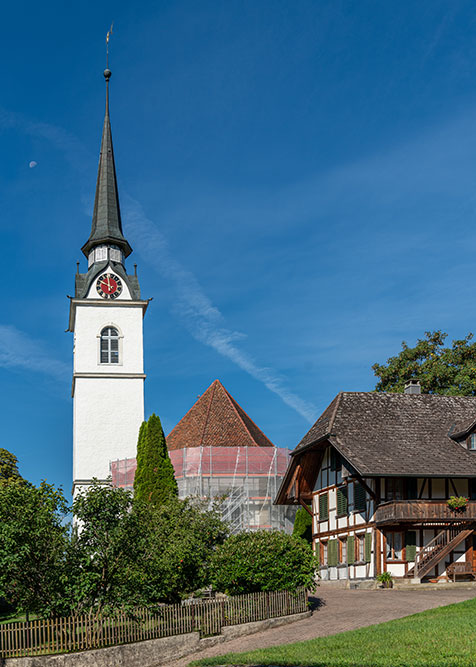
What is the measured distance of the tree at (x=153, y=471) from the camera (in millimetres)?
40188

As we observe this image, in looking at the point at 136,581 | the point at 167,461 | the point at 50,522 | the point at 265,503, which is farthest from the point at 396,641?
the point at 265,503

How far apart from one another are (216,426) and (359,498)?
17744mm

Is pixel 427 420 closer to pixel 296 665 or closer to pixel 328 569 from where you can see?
pixel 328 569

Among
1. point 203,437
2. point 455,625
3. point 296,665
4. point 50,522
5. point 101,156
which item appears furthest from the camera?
point 101,156

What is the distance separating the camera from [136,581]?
20703 millimetres

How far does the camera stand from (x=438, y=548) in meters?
32.6

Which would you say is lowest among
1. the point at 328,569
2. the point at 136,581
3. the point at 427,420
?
the point at 328,569

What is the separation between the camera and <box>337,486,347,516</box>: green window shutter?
3709 centimetres

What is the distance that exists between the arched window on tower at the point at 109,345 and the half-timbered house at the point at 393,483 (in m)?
18.5

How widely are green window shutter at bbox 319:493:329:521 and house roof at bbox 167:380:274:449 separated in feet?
35.7

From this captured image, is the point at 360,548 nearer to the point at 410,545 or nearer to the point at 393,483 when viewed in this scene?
the point at 410,545

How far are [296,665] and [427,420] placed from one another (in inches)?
856

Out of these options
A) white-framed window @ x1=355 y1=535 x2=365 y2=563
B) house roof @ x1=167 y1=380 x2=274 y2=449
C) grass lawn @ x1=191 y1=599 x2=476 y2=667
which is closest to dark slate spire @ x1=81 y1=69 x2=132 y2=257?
house roof @ x1=167 y1=380 x2=274 y2=449

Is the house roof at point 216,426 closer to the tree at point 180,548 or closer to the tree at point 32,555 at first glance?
the tree at point 180,548
